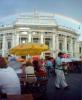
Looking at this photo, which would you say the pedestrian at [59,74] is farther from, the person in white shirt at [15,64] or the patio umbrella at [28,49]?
the person in white shirt at [15,64]

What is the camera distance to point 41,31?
3.84 m

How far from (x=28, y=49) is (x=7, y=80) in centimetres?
132

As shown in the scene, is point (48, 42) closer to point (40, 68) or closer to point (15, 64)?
point (15, 64)

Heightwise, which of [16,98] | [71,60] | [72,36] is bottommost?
[16,98]

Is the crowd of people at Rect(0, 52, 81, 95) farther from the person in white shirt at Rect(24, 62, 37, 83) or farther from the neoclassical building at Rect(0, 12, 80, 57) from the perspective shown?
the neoclassical building at Rect(0, 12, 80, 57)

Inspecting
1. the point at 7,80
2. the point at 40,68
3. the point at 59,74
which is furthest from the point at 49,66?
the point at 7,80

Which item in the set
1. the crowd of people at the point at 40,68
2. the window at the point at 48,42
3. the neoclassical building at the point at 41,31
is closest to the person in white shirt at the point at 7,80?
the crowd of people at the point at 40,68

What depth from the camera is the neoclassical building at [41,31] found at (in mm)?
3760

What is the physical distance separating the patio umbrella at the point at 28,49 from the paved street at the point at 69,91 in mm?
408

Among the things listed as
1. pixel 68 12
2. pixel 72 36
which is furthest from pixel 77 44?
pixel 68 12

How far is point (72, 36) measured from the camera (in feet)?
12.9

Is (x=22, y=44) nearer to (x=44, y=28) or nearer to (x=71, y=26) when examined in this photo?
(x=44, y=28)

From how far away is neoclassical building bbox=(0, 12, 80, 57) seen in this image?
376cm

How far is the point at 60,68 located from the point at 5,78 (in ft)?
4.83
